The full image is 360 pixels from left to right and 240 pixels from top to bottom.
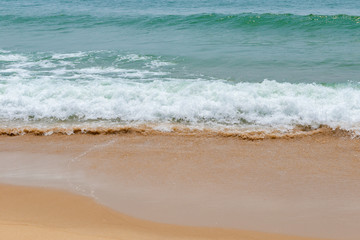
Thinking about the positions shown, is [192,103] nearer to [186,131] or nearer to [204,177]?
[186,131]

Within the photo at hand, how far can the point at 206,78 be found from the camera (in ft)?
28.7

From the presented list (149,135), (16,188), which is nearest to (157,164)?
(149,135)

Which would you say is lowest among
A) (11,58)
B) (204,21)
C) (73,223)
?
(73,223)

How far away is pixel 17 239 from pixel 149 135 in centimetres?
290

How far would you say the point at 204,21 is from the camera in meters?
16.2

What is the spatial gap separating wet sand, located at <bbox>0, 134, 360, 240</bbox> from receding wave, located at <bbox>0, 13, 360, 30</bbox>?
10776 mm

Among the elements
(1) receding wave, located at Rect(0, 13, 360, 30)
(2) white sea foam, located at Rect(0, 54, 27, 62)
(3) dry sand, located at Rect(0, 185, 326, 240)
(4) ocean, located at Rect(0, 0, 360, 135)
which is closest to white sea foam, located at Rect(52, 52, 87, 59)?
(4) ocean, located at Rect(0, 0, 360, 135)

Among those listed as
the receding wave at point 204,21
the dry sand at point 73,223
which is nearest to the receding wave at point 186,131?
the dry sand at point 73,223

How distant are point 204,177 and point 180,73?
200 inches

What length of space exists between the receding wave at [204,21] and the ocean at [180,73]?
0.17 ft

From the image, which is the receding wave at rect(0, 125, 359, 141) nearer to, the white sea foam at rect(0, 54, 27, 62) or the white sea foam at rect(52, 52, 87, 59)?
the white sea foam at rect(52, 52, 87, 59)

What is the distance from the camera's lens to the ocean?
20.8ft

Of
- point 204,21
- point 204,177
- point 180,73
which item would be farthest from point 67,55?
point 204,177

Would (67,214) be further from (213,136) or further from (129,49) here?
(129,49)
